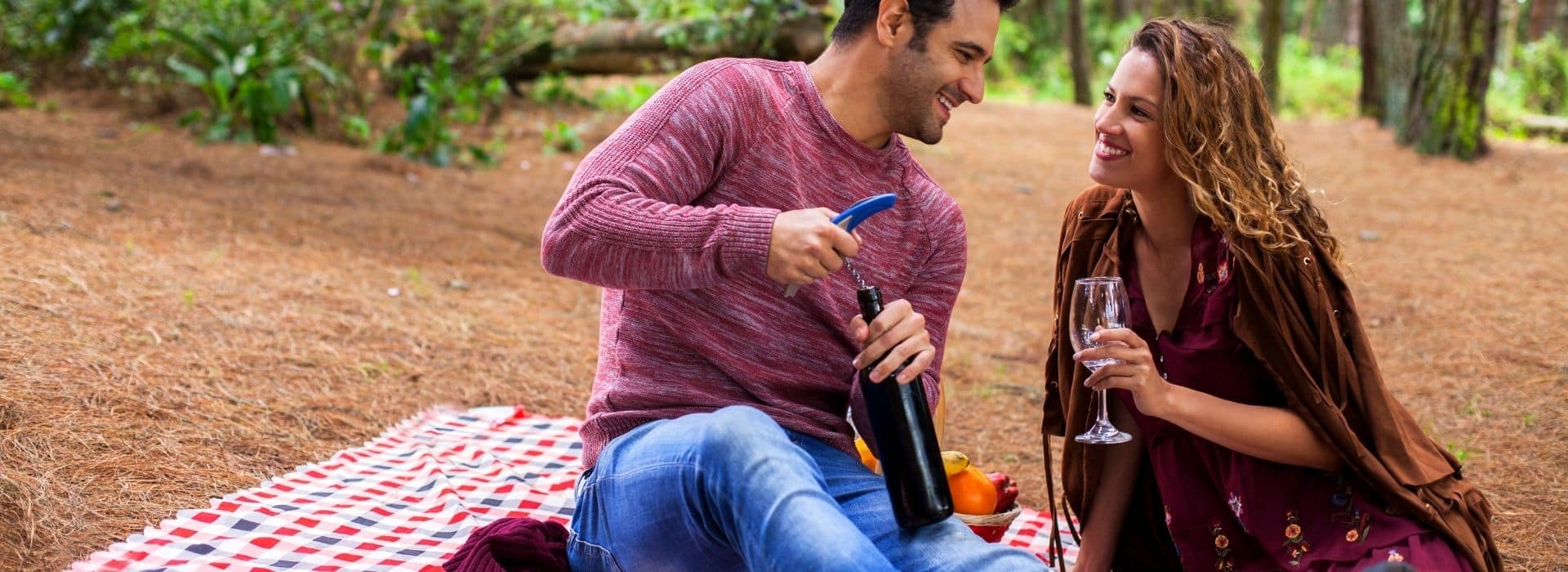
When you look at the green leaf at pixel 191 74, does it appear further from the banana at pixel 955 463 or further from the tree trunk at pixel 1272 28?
the tree trunk at pixel 1272 28

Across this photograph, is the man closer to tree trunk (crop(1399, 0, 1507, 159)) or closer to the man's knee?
the man's knee

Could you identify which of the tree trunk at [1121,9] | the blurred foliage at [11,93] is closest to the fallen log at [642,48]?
the blurred foliage at [11,93]

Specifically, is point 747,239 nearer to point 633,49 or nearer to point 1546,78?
point 633,49

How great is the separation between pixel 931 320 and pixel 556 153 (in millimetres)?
6941

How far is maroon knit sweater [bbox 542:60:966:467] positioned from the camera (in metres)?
2.20

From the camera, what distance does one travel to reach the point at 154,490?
10.4 feet

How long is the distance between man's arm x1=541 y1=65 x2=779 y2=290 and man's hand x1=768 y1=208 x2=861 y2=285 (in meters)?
0.02

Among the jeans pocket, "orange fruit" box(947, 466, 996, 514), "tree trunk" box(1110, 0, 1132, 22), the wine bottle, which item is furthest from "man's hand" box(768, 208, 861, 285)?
"tree trunk" box(1110, 0, 1132, 22)

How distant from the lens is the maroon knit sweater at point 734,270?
2.20 meters

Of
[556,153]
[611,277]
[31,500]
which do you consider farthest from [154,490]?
[556,153]

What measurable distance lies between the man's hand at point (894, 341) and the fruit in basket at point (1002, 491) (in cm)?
85

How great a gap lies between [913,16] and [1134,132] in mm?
552

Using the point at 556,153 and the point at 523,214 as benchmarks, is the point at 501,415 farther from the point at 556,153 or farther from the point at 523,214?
the point at 556,153

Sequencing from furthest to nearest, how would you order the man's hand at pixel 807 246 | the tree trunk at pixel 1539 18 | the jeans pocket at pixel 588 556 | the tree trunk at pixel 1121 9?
the tree trunk at pixel 1121 9 < the tree trunk at pixel 1539 18 < the jeans pocket at pixel 588 556 < the man's hand at pixel 807 246
